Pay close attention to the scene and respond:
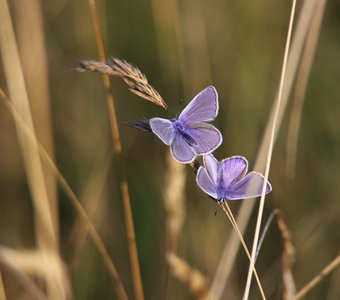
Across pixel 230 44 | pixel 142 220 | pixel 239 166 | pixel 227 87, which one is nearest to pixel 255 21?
pixel 230 44

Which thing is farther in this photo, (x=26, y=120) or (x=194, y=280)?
(x=26, y=120)

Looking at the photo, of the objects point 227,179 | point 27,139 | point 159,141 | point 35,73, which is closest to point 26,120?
point 27,139

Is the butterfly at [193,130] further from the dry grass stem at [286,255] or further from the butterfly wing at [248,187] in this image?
the dry grass stem at [286,255]

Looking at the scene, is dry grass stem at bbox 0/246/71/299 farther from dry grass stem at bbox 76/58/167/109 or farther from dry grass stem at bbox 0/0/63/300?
dry grass stem at bbox 76/58/167/109

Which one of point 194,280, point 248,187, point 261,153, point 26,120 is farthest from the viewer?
point 26,120

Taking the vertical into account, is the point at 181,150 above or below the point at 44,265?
above

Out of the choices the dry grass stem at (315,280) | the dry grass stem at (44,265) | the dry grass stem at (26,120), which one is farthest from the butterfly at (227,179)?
the dry grass stem at (26,120)

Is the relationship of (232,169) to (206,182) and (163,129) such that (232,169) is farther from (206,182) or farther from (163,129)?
(163,129)
